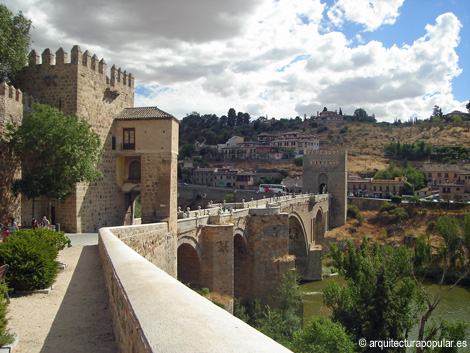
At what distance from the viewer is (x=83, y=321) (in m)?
5.18

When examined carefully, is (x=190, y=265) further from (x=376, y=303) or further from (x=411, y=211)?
(x=411, y=211)

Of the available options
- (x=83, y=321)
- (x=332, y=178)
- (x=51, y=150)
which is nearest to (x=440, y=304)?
(x=332, y=178)

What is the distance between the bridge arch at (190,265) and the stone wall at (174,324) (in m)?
12.6

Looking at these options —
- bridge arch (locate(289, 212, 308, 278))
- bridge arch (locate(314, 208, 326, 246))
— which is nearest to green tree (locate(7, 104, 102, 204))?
bridge arch (locate(289, 212, 308, 278))

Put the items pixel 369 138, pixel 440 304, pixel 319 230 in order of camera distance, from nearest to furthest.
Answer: pixel 440 304, pixel 319 230, pixel 369 138

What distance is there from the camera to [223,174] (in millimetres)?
69625

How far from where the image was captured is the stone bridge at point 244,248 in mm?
16797

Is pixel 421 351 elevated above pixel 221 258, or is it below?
below

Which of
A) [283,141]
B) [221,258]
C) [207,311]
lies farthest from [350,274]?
[283,141]

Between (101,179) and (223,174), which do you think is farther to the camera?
(223,174)

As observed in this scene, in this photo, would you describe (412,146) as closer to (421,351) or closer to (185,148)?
(185,148)

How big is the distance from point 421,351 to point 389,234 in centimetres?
2767

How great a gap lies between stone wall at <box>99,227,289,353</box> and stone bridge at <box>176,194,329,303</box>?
37.4 feet

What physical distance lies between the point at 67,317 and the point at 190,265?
1159 centimetres
